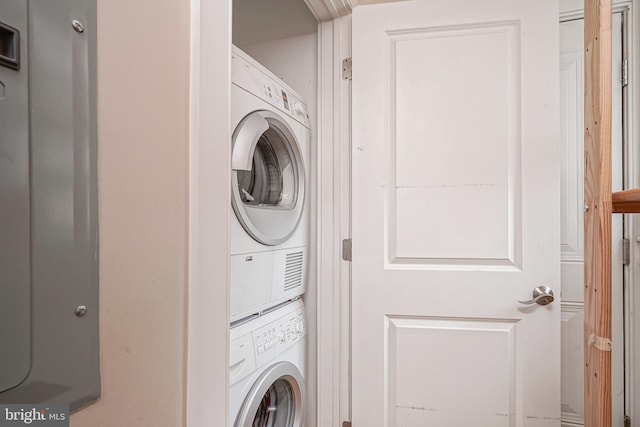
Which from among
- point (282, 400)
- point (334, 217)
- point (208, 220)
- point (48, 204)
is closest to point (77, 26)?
point (48, 204)

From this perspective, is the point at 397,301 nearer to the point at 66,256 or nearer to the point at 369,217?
the point at 369,217

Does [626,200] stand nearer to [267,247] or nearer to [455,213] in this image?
[455,213]

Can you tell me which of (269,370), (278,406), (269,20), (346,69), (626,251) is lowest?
(278,406)

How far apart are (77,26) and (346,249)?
1298 mm

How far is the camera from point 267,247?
131 centimetres

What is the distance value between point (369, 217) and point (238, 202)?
1.96ft

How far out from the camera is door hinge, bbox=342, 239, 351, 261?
1.63 metres

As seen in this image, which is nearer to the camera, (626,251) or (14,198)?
(14,198)

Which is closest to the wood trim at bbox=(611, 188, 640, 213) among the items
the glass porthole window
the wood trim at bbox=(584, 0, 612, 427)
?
the wood trim at bbox=(584, 0, 612, 427)

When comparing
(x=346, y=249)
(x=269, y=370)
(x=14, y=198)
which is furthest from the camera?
(x=346, y=249)

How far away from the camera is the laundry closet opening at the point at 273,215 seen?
116cm

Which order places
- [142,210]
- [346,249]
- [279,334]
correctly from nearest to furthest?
[142,210] → [279,334] → [346,249]

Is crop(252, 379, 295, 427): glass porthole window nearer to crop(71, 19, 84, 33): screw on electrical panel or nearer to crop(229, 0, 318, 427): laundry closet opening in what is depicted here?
crop(229, 0, 318, 427): laundry closet opening

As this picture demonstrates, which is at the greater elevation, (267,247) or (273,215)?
(273,215)
